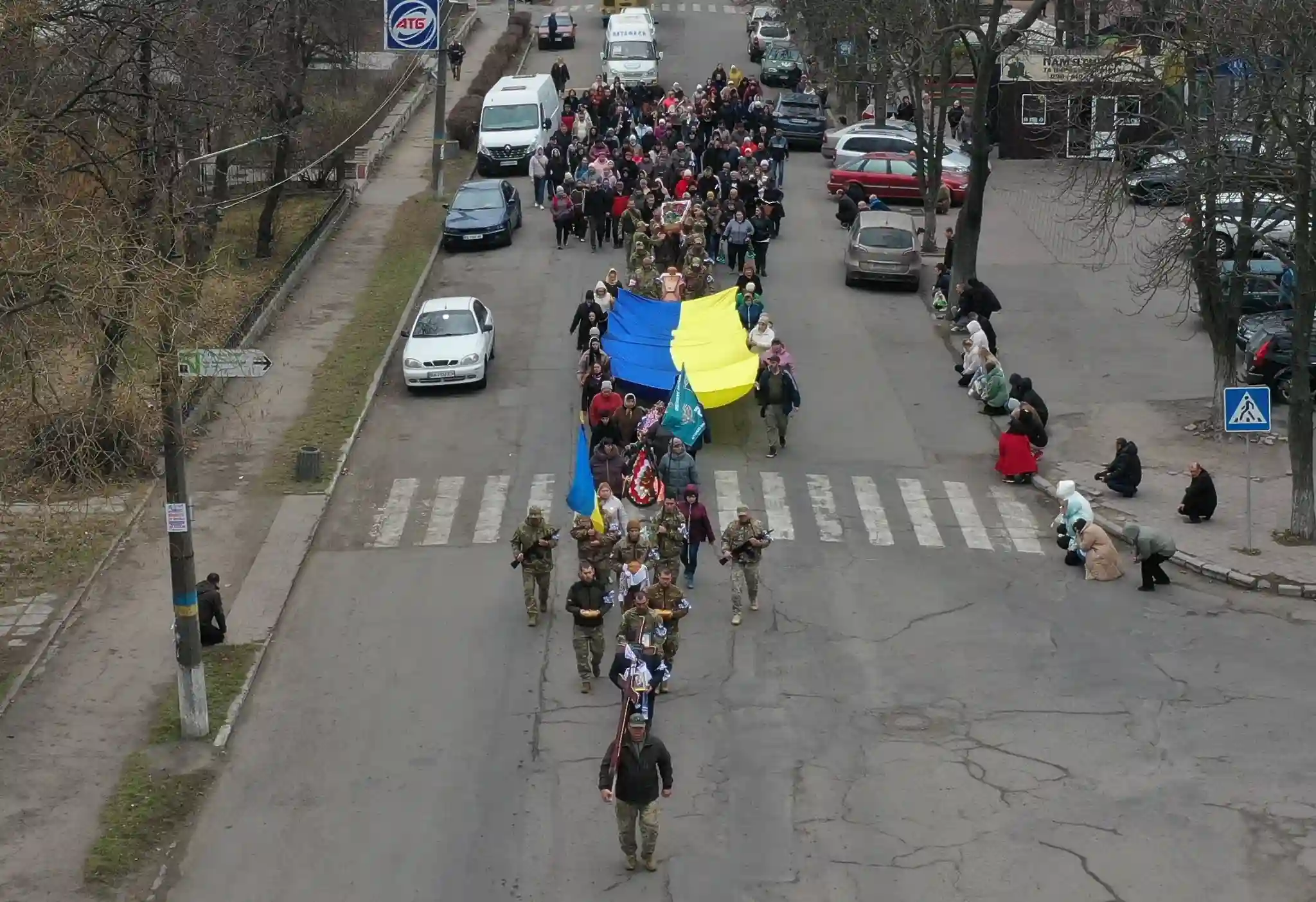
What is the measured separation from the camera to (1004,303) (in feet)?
124

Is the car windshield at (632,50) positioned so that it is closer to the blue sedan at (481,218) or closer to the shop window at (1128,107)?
the blue sedan at (481,218)

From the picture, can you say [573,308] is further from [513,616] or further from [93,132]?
[513,616]

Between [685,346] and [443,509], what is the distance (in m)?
5.72

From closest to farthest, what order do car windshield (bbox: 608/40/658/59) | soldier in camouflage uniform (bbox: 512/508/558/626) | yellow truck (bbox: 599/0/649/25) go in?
soldier in camouflage uniform (bbox: 512/508/558/626)
car windshield (bbox: 608/40/658/59)
yellow truck (bbox: 599/0/649/25)

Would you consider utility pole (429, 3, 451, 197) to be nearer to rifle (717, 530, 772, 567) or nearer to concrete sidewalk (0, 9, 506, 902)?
concrete sidewalk (0, 9, 506, 902)

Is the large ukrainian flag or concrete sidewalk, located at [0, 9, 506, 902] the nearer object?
concrete sidewalk, located at [0, 9, 506, 902]

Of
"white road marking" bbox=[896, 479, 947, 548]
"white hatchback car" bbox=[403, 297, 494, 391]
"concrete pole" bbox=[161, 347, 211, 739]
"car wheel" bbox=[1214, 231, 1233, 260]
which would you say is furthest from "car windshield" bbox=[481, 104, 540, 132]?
"concrete pole" bbox=[161, 347, 211, 739]

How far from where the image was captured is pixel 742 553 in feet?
72.4

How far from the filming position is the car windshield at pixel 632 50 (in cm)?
6138

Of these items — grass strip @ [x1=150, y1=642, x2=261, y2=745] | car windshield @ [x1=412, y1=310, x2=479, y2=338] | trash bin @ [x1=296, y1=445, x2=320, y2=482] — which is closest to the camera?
grass strip @ [x1=150, y1=642, x2=261, y2=745]

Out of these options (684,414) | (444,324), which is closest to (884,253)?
(444,324)

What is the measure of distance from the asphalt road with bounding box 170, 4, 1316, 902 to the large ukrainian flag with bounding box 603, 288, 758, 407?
98 cm

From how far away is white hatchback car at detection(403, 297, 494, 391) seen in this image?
32281 millimetres

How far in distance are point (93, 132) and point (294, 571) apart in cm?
920
